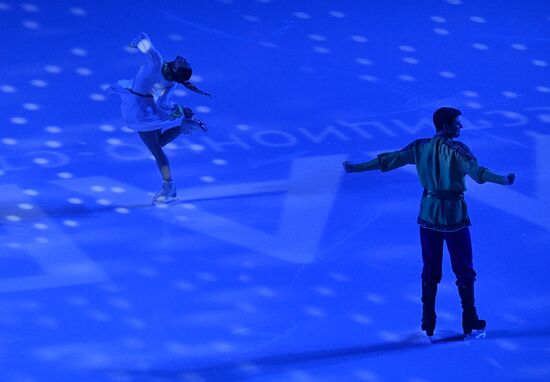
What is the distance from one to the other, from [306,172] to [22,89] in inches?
96.2

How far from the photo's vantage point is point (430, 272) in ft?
16.5

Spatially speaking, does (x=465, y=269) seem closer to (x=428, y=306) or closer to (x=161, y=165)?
(x=428, y=306)

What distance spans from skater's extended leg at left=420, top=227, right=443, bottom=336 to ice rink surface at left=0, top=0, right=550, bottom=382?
12 centimetres

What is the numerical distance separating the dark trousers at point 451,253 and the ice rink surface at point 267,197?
0.98 feet

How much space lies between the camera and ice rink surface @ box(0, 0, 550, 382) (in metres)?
5.04

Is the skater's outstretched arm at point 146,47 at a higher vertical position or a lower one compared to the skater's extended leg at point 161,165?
higher

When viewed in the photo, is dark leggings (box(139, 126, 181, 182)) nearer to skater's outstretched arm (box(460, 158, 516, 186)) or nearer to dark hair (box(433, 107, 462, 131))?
dark hair (box(433, 107, 462, 131))

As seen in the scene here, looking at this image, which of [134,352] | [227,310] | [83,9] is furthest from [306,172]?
[83,9]

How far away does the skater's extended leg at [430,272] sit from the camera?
502 cm

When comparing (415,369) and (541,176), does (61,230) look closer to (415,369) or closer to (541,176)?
(415,369)

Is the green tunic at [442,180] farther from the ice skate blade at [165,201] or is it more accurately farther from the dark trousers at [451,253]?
the ice skate blade at [165,201]

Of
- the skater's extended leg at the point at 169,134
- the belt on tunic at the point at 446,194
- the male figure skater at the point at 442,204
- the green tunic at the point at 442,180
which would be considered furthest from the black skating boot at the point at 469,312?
the skater's extended leg at the point at 169,134

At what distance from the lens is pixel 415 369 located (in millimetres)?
4824

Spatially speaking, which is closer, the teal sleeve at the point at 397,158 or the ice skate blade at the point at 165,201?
the teal sleeve at the point at 397,158
